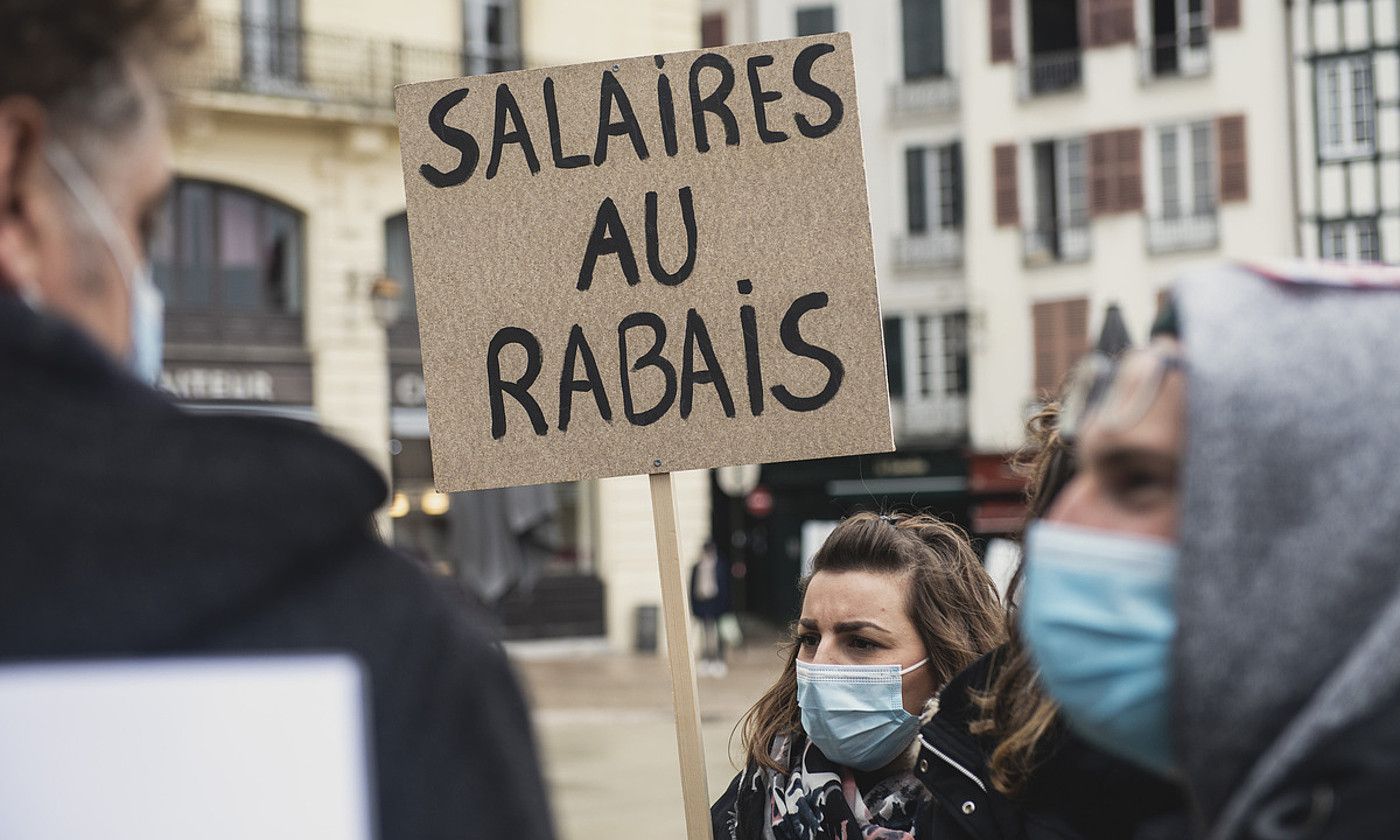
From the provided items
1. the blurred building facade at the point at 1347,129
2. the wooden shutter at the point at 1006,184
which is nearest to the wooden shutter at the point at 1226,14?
the blurred building facade at the point at 1347,129

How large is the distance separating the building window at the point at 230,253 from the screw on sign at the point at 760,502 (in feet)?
29.2

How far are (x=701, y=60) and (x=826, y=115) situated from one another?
0.25 meters

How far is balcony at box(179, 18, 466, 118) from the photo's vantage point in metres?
18.6

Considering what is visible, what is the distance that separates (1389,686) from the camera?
1186 millimetres

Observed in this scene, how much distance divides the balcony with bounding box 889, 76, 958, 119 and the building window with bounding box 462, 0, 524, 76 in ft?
29.2

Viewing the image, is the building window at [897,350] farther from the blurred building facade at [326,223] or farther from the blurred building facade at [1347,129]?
the blurred building facade at [326,223]

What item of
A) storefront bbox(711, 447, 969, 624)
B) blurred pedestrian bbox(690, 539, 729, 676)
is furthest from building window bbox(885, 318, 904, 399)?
blurred pedestrian bbox(690, 539, 729, 676)

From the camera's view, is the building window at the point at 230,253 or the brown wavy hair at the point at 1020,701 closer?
the brown wavy hair at the point at 1020,701

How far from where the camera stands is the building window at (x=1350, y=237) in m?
24.6

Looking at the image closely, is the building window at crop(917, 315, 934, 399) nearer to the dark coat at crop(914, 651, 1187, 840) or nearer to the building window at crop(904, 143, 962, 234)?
the building window at crop(904, 143, 962, 234)

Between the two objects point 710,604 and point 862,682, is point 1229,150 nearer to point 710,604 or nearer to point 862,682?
point 710,604

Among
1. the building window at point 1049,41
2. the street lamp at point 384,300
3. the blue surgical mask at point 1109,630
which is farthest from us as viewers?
the building window at point 1049,41

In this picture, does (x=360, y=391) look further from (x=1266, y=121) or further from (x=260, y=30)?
(x=1266, y=121)

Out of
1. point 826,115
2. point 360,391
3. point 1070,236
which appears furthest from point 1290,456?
point 1070,236
